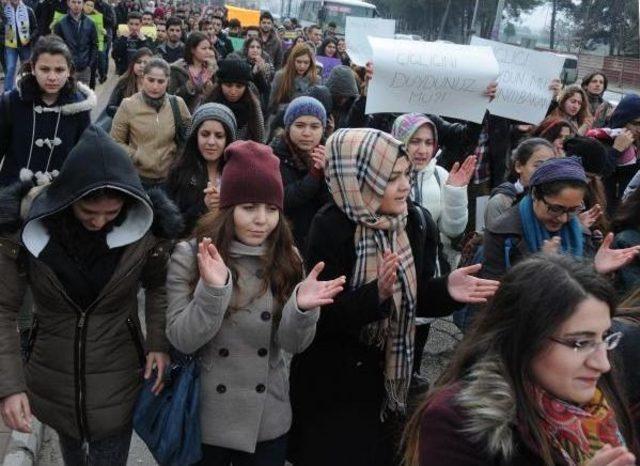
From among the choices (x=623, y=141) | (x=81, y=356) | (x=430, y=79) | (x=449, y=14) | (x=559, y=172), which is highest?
(x=449, y=14)

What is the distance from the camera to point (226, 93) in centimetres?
604

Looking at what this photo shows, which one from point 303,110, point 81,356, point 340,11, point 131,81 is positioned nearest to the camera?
point 81,356

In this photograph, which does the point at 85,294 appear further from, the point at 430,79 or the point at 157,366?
the point at 430,79

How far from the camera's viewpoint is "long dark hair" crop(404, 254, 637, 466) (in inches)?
69.8

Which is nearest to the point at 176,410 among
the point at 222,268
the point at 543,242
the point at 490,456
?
the point at 222,268

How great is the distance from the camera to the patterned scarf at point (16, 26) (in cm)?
1154

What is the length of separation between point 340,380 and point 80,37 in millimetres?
9552

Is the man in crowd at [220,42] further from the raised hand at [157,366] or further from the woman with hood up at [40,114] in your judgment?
the raised hand at [157,366]

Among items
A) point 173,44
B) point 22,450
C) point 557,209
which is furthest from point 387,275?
point 173,44

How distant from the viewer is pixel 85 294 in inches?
99.6

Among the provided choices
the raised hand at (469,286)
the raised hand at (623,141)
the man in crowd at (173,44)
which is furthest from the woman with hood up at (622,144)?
the man in crowd at (173,44)

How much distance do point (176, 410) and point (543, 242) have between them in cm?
173

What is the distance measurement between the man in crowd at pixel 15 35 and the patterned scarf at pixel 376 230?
10194 millimetres

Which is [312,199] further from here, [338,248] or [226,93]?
A: [226,93]
